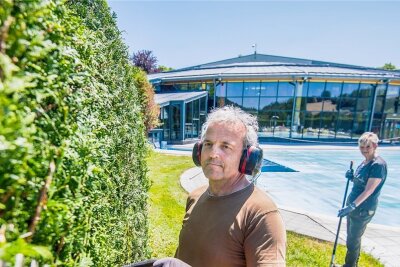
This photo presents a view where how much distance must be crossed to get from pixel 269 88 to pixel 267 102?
1465 mm

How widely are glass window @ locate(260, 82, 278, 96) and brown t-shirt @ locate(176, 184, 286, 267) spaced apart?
84.3 feet

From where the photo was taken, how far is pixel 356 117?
27125mm

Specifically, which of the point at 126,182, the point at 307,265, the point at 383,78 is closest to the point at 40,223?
the point at 126,182

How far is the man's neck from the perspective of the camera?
2282mm

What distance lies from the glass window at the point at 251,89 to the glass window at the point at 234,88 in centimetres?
42

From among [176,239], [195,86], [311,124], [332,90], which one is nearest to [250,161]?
[176,239]

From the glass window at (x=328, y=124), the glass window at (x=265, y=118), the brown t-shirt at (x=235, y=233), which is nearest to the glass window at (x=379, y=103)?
the glass window at (x=328, y=124)

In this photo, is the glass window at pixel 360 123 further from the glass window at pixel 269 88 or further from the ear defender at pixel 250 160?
the ear defender at pixel 250 160

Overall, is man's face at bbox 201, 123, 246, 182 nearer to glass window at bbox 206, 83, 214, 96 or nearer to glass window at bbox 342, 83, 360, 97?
glass window at bbox 206, 83, 214, 96

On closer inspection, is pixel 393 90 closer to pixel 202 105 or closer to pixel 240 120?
pixel 202 105

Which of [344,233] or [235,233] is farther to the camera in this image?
[344,233]

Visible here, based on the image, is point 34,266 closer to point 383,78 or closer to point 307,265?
point 307,265

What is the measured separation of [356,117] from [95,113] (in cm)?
3109

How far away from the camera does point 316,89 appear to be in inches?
1038
